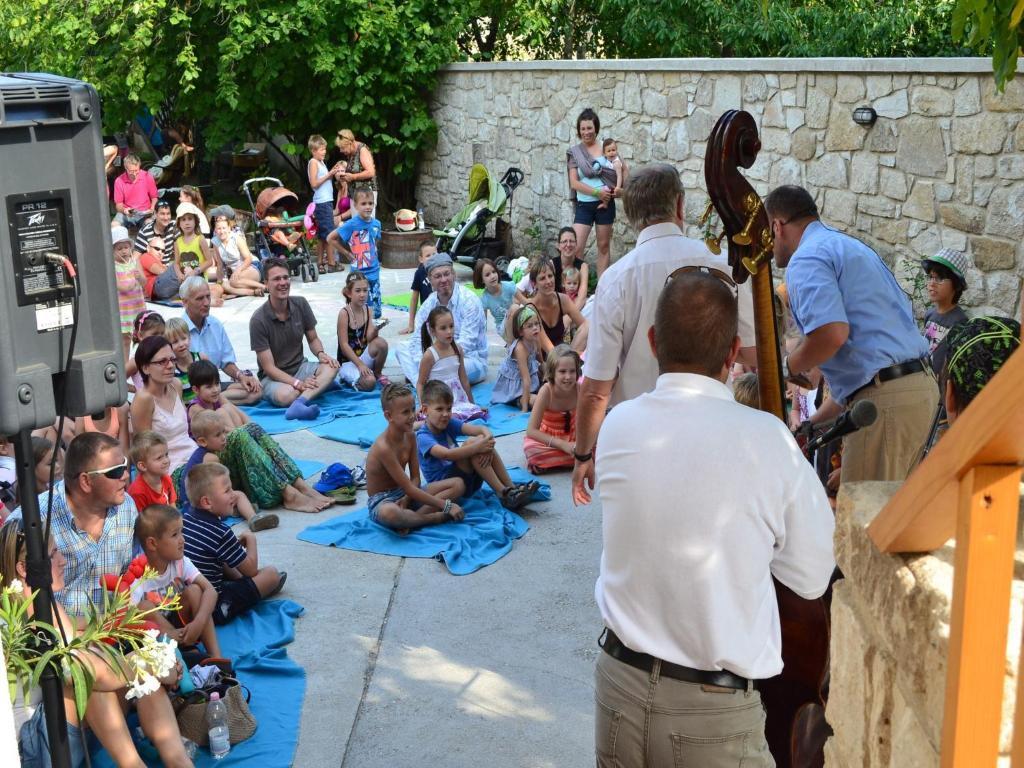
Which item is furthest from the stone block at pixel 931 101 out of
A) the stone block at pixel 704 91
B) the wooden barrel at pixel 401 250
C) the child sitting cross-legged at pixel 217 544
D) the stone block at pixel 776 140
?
the wooden barrel at pixel 401 250

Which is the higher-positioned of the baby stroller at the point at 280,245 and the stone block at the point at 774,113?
the stone block at the point at 774,113

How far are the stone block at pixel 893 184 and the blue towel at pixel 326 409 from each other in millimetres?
3930

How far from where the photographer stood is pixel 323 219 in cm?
1381

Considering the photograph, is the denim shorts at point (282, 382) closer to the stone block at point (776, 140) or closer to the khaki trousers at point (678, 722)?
the stone block at point (776, 140)

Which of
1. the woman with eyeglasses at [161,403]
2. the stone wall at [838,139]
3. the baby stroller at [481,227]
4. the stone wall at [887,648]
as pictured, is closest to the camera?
the stone wall at [887,648]

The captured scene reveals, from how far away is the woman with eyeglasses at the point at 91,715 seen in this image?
359 cm

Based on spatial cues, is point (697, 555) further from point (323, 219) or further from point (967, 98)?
point (323, 219)

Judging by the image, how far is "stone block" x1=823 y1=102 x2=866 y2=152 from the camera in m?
8.58

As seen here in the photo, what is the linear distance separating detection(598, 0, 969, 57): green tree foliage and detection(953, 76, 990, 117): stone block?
18.9 ft

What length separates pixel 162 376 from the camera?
6508 millimetres

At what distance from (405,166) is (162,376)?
10144 mm

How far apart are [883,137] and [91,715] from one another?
21.7 feet

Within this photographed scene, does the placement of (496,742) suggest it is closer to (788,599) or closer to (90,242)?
(788,599)

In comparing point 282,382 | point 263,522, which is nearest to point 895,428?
point 263,522
